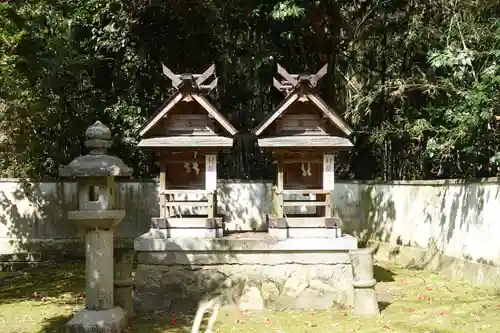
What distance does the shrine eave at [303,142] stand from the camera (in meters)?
10.8

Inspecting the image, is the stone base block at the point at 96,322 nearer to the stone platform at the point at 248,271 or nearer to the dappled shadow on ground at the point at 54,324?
the dappled shadow on ground at the point at 54,324

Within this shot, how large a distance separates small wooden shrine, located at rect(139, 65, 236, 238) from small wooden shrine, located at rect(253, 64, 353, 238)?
1002mm

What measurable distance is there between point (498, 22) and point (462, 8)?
91.1 inches

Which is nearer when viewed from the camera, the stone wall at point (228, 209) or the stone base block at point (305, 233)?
the stone base block at point (305, 233)

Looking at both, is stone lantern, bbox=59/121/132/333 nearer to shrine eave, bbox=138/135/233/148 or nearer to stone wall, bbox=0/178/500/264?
shrine eave, bbox=138/135/233/148

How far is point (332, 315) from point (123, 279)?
12.8 feet

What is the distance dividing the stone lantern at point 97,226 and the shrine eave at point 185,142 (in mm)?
2309

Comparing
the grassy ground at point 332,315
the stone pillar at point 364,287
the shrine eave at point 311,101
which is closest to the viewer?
the grassy ground at point 332,315

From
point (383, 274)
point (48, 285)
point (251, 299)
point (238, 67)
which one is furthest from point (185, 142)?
point (238, 67)

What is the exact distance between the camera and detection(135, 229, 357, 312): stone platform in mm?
10398

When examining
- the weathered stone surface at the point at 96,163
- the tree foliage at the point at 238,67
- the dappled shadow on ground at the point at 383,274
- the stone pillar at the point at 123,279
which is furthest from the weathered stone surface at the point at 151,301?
the tree foliage at the point at 238,67

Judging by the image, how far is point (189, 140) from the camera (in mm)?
11016

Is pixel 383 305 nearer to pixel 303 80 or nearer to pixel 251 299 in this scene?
pixel 251 299

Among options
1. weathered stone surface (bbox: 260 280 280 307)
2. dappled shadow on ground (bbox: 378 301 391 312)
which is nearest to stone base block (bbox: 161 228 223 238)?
weathered stone surface (bbox: 260 280 280 307)
